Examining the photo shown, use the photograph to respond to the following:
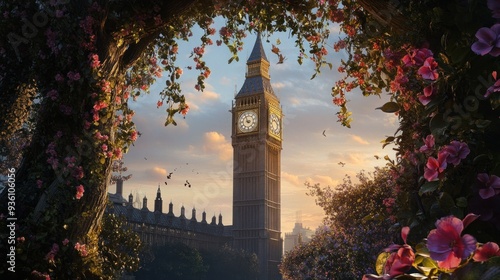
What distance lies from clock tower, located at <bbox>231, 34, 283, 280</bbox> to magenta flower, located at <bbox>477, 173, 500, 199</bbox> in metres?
83.5

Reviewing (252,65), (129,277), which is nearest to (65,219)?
(129,277)

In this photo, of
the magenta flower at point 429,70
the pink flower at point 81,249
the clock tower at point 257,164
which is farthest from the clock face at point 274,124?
the magenta flower at point 429,70

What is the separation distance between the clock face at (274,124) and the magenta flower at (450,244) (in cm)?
8709

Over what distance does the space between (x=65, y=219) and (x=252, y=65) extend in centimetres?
8979

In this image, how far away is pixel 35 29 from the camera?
18.0ft

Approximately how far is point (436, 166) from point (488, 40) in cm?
61

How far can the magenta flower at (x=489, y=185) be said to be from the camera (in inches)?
87.1

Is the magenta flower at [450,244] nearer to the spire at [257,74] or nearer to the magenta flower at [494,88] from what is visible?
the magenta flower at [494,88]

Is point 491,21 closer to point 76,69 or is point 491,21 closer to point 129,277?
point 76,69

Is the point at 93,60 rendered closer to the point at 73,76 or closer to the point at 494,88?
the point at 73,76

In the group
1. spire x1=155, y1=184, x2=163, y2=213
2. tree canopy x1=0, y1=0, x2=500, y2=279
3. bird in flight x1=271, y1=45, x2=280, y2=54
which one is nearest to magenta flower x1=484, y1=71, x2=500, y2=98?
tree canopy x1=0, y1=0, x2=500, y2=279

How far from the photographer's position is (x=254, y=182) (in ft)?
308

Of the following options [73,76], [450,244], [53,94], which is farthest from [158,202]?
[450,244]

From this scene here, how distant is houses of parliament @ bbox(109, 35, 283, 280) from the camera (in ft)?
286
